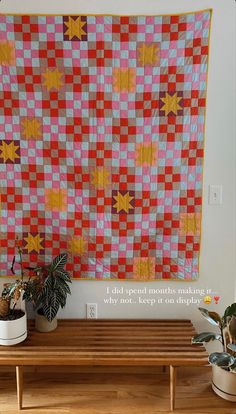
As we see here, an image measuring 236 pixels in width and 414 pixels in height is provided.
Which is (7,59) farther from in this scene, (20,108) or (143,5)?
(143,5)

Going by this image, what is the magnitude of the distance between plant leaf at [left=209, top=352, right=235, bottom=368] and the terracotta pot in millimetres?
905

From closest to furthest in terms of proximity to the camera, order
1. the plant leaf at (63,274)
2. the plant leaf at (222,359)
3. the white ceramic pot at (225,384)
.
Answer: the plant leaf at (222,359), the white ceramic pot at (225,384), the plant leaf at (63,274)

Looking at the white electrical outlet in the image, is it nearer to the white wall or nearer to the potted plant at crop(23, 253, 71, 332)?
the white wall

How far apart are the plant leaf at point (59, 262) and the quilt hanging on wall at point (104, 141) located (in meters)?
0.09

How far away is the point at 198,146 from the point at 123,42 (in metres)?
0.72

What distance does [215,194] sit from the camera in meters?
2.12

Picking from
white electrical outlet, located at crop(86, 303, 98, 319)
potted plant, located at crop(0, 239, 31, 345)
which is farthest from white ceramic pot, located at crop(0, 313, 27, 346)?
white electrical outlet, located at crop(86, 303, 98, 319)

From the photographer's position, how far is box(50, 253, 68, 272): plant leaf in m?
2.04

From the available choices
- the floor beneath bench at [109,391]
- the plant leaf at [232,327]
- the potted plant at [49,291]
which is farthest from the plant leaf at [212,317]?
the potted plant at [49,291]

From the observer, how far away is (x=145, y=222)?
2.14 metres

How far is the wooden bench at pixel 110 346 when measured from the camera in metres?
1.83

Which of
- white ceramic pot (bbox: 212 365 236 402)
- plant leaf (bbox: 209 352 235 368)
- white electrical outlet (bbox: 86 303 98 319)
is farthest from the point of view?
white electrical outlet (bbox: 86 303 98 319)

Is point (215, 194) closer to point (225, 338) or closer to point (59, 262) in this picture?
point (225, 338)

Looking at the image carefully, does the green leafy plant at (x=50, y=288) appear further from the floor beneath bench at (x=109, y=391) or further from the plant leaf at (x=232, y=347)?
the plant leaf at (x=232, y=347)
